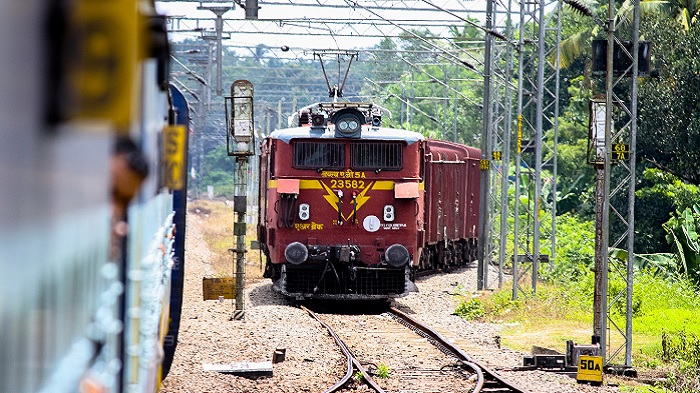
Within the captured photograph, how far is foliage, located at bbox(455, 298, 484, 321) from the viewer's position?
69.4 feet

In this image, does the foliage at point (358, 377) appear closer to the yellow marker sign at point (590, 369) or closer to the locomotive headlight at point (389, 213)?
the yellow marker sign at point (590, 369)

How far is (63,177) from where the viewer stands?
6.73 feet

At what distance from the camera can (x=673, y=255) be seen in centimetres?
2744

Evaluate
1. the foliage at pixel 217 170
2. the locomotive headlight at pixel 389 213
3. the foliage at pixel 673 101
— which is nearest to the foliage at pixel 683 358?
the locomotive headlight at pixel 389 213

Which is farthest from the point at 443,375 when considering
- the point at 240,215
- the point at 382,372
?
the point at 240,215

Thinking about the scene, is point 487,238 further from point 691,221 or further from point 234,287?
point 234,287

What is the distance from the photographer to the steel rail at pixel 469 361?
1240cm

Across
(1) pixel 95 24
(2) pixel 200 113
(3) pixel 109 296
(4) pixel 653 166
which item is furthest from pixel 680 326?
(2) pixel 200 113

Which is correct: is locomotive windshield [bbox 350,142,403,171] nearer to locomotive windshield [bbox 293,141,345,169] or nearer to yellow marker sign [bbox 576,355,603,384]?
locomotive windshield [bbox 293,141,345,169]

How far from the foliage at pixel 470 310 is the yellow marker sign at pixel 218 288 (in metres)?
4.99

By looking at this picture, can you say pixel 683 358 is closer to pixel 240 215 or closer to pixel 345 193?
pixel 345 193

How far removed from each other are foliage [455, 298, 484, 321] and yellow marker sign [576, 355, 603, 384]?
7.63 metres

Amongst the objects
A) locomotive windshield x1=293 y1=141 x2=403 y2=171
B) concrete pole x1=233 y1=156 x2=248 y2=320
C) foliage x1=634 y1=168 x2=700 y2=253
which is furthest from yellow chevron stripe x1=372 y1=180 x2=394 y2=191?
foliage x1=634 y1=168 x2=700 y2=253

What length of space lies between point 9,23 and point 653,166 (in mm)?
33342
